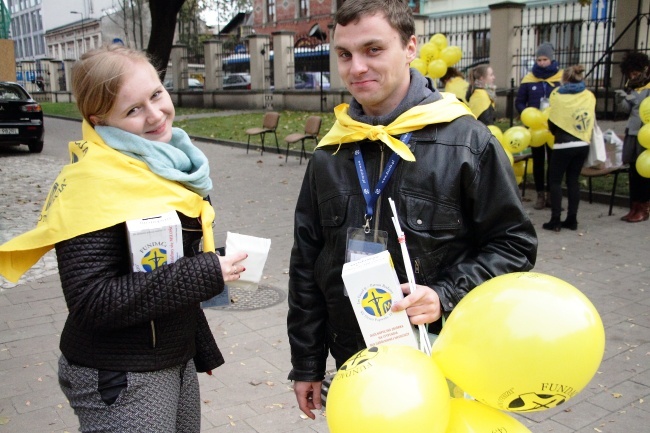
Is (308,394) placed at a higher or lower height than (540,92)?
lower

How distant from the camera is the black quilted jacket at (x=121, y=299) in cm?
194

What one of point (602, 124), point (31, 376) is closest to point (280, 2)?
point (602, 124)

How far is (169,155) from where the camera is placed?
212cm

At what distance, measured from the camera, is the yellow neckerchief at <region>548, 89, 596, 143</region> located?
779 cm

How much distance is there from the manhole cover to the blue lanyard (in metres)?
3.65

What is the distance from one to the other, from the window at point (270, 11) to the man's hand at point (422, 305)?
5291 centimetres

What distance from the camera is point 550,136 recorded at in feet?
28.7

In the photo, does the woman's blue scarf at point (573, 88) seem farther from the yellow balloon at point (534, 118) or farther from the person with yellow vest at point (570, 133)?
the yellow balloon at point (534, 118)

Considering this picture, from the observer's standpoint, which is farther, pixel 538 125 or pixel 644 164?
pixel 538 125

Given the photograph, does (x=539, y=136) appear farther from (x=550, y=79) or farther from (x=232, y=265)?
(x=232, y=265)

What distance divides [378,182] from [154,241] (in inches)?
29.4

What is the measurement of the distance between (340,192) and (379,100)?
1.13 feet

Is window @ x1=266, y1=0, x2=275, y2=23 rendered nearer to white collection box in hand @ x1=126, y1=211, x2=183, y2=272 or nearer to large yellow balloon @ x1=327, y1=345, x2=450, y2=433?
white collection box in hand @ x1=126, y1=211, x2=183, y2=272

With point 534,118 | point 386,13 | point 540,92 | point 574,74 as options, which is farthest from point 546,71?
point 386,13
